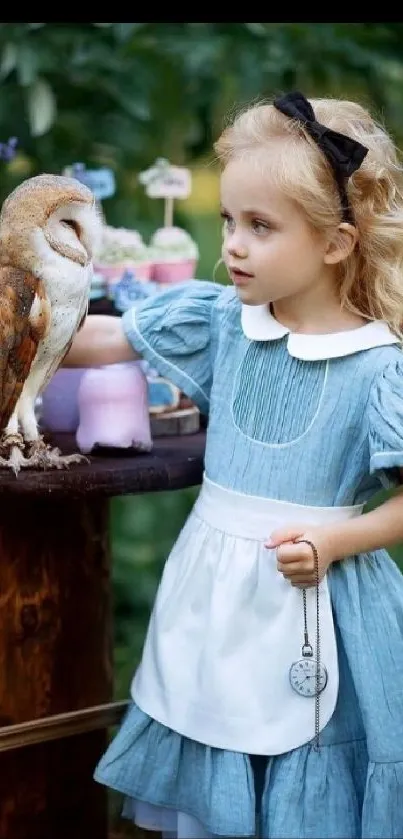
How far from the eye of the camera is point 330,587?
7.65 ft

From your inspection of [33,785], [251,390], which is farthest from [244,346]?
[33,785]

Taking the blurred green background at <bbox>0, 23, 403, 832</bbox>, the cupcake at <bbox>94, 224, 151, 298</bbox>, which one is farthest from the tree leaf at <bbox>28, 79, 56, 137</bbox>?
the cupcake at <bbox>94, 224, 151, 298</bbox>

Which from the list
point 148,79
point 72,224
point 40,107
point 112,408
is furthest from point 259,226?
point 148,79

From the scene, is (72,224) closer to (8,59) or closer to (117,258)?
(117,258)

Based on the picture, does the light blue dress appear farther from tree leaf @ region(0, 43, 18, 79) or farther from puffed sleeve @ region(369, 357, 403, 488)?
tree leaf @ region(0, 43, 18, 79)

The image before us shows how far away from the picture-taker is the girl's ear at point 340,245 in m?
2.27

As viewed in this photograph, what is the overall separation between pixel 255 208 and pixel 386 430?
0.39 m

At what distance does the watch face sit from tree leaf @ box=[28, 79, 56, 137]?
152 centimetres

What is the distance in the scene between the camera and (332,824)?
233cm

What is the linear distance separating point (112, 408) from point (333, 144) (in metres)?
0.57

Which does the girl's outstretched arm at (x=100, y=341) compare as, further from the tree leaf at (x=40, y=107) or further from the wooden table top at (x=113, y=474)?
the tree leaf at (x=40, y=107)

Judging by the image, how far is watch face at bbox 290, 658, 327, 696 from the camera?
2.30 m

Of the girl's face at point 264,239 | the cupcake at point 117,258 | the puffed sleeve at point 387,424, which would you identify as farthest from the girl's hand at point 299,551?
the cupcake at point 117,258

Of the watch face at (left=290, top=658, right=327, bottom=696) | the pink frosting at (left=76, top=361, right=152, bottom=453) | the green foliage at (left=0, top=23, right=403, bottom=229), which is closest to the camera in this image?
the watch face at (left=290, top=658, right=327, bottom=696)
